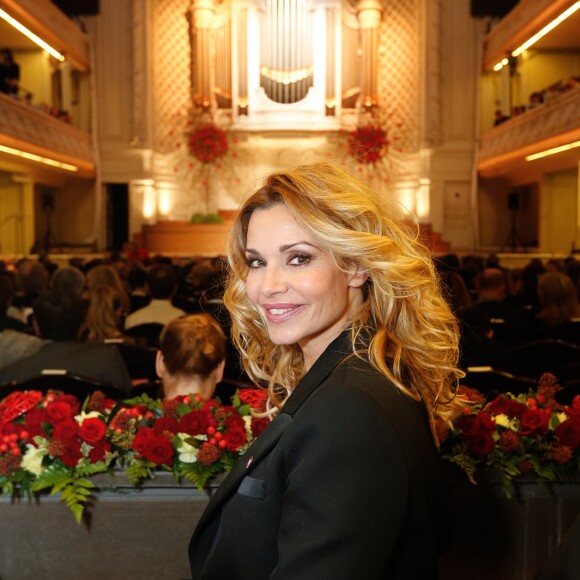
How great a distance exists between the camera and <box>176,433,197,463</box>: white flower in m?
2.35

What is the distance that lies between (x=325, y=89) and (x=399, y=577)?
524 inches

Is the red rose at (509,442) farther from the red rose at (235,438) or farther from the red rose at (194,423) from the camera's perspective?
the red rose at (194,423)

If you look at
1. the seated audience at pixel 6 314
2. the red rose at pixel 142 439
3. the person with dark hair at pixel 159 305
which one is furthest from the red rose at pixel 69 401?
the person with dark hair at pixel 159 305

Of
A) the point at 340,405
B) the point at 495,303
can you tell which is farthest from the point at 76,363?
the point at 495,303

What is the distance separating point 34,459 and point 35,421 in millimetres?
114

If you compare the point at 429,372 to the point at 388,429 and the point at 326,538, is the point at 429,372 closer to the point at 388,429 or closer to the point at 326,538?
the point at 388,429

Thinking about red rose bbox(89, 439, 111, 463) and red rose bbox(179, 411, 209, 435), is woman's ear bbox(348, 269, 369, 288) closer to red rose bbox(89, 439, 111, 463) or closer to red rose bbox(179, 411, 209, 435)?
red rose bbox(179, 411, 209, 435)

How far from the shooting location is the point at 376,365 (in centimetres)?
127

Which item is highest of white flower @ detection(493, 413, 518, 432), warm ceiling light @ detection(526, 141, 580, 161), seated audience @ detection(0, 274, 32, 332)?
warm ceiling light @ detection(526, 141, 580, 161)

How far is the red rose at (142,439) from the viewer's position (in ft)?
7.57

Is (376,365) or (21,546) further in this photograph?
(21,546)

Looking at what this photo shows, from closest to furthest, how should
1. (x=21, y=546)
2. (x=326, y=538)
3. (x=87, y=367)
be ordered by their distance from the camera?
(x=326, y=538) < (x=21, y=546) < (x=87, y=367)

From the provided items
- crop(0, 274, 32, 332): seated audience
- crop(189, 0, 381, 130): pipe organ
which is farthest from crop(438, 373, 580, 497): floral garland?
crop(189, 0, 381, 130): pipe organ

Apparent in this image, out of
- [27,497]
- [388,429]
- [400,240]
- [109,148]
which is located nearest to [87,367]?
[27,497]
